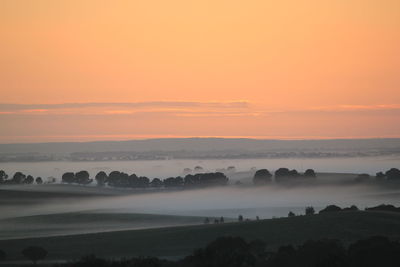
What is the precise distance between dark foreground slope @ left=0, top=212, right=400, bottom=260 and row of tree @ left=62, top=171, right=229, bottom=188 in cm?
6989

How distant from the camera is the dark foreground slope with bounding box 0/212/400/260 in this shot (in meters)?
53.0

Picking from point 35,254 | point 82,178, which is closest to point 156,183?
point 82,178

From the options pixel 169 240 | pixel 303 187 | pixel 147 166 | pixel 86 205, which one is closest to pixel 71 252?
pixel 169 240

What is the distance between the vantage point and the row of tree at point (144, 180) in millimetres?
136125

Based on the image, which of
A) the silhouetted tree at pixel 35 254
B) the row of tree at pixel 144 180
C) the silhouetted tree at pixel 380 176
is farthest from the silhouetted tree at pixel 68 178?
the silhouetted tree at pixel 35 254

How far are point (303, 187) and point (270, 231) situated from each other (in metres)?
66.4

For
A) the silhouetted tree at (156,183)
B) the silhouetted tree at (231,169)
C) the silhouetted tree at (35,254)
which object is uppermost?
the silhouetted tree at (231,169)

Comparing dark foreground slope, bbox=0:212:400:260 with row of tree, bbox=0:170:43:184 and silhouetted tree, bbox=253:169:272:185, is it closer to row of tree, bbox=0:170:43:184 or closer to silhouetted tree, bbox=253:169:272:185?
silhouetted tree, bbox=253:169:272:185

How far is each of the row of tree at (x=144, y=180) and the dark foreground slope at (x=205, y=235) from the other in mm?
69890

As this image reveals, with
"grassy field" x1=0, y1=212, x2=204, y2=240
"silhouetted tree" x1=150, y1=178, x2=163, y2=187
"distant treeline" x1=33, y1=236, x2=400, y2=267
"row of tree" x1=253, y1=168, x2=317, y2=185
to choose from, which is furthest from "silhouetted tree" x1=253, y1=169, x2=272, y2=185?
"distant treeline" x1=33, y1=236, x2=400, y2=267

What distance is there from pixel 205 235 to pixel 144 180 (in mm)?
83272

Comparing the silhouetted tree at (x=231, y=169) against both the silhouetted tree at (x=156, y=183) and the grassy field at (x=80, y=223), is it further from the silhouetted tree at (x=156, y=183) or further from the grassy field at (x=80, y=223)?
the grassy field at (x=80, y=223)

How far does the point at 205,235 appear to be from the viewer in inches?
2352

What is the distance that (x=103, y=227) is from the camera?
2911 inches
